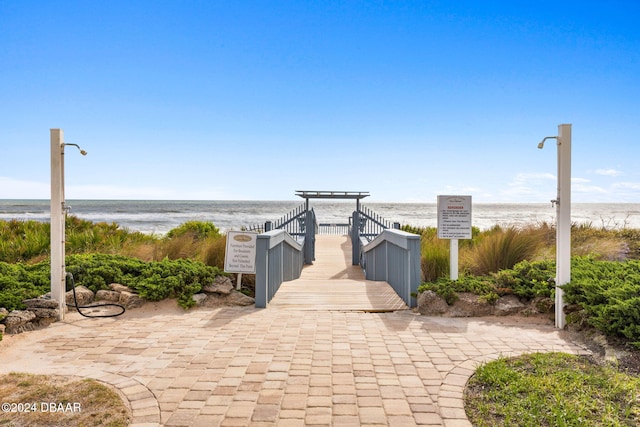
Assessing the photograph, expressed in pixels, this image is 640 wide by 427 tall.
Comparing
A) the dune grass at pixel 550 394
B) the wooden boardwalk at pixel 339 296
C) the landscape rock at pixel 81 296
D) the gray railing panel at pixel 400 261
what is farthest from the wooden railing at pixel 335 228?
the dune grass at pixel 550 394

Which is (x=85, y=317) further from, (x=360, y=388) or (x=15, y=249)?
(x=15, y=249)

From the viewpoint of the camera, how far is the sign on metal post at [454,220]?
7320mm

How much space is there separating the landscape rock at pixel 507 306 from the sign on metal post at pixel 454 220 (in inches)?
37.2

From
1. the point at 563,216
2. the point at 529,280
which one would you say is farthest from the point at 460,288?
the point at 563,216

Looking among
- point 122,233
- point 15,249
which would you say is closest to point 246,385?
point 15,249

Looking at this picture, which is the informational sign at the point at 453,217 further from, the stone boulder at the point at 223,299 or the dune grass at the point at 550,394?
the stone boulder at the point at 223,299

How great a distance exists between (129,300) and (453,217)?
5.28 m

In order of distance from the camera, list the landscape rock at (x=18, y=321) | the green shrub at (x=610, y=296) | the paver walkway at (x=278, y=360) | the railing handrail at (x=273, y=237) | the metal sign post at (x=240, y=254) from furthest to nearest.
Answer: the metal sign post at (x=240, y=254), the railing handrail at (x=273, y=237), the landscape rock at (x=18, y=321), the green shrub at (x=610, y=296), the paver walkway at (x=278, y=360)

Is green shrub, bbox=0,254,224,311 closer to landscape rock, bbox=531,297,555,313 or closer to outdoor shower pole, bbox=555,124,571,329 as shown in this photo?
landscape rock, bbox=531,297,555,313

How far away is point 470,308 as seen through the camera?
6.55m

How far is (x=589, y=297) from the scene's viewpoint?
5.42 m

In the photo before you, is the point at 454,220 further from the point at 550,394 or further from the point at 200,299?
the point at 200,299

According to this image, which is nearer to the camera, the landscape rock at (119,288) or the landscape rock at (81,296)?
the landscape rock at (81,296)

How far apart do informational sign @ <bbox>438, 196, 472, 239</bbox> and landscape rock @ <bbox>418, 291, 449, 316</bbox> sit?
1127 millimetres
